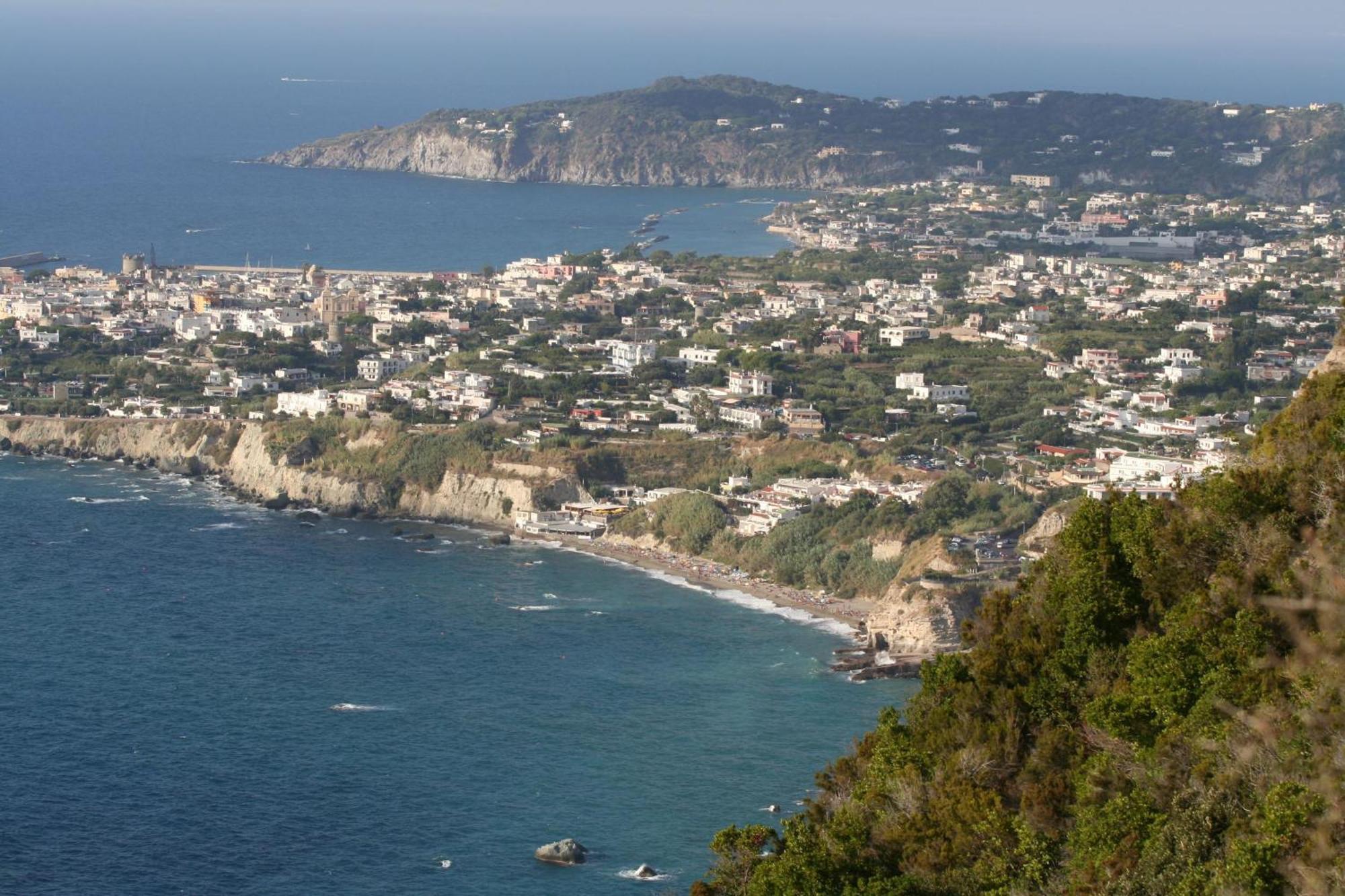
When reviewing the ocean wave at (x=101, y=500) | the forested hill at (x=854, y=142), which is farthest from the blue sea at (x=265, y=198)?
the ocean wave at (x=101, y=500)

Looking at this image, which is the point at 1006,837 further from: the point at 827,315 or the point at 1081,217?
the point at 1081,217

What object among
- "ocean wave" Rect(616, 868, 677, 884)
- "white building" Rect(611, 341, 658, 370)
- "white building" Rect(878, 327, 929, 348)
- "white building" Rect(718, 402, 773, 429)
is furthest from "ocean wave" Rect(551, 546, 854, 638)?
"white building" Rect(878, 327, 929, 348)

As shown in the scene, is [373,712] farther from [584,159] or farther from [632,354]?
[584,159]

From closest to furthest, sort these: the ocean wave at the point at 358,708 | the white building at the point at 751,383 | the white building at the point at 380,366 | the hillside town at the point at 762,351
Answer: the ocean wave at the point at 358,708 → the hillside town at the point at 762,351 → the white building at the point at 751,383 → the white building at the point at 380,366

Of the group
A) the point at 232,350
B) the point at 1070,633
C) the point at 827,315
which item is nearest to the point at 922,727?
the point at 1070,633

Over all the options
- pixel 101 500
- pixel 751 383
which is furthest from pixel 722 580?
pixel 101 500

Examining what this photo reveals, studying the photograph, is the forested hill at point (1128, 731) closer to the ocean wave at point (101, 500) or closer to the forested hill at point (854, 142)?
the ocean wave at point (101, 500)

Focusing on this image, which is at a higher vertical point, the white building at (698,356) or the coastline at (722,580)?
the white building at (698,356)

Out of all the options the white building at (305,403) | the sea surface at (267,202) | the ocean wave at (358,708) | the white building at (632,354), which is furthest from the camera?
the sea surface at (267,202)
